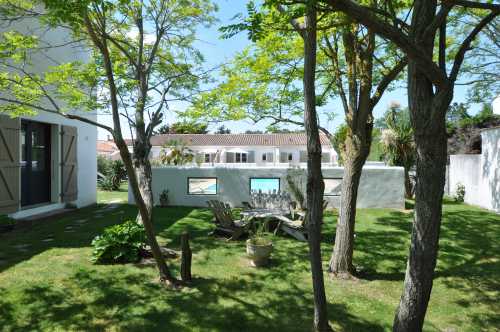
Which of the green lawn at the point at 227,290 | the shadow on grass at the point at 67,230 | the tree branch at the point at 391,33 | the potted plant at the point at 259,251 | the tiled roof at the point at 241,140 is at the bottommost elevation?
the green lawn at the point at 227,290

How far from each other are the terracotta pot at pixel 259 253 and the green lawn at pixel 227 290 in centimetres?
26

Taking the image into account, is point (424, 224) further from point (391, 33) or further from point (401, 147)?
point (401, 147)

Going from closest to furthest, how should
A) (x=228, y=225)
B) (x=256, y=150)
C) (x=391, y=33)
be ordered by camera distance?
(x=391, y=33) → (x=228, y=225) → (x=256, y=150)

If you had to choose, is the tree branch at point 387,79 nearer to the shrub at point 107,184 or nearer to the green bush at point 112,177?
the green bush at point 112,177

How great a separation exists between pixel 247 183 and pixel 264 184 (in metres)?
0.71

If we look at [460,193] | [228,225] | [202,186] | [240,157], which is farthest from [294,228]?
[240,157]

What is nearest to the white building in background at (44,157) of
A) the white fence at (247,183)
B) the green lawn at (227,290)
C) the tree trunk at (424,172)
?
the green lawn at (227,290)

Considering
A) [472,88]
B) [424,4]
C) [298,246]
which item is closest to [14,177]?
[298,246]

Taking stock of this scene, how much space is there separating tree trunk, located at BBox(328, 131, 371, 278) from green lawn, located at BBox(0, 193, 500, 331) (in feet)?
1.14

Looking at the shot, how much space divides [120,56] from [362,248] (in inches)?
304

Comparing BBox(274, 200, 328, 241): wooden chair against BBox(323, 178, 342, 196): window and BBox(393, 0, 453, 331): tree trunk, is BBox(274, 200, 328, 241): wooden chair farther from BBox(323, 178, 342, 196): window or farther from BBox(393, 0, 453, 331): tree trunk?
BBox(393, 0, 453, 331): tree trunk

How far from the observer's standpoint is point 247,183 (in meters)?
14.5

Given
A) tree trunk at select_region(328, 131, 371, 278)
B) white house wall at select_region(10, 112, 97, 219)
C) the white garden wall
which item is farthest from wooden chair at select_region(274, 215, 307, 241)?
the white garden wall

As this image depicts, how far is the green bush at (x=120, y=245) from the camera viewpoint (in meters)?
6.66
